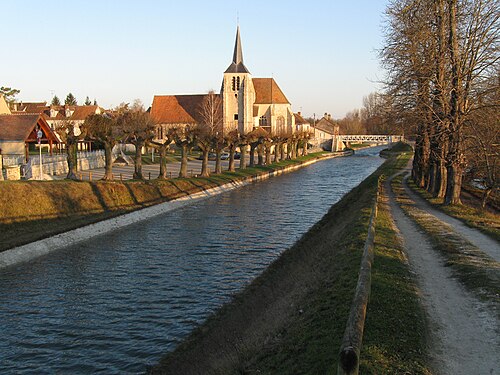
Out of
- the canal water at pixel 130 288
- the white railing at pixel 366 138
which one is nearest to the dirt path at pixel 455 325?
the canal water at pixel 130 288

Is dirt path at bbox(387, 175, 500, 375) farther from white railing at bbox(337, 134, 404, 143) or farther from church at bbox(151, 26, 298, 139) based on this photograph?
white railing at bbox(337, 134, 404, 143)

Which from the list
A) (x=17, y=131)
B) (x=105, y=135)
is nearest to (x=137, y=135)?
(x=105, y=135)

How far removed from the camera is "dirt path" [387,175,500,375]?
7.75 metres

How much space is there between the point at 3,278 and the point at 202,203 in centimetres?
2139

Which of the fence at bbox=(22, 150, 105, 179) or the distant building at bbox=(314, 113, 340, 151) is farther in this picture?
the distant building at bbox=(314, 113, 340, 151)

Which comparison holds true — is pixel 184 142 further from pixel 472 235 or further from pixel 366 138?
pixel 366 138

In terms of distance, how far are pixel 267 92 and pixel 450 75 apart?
92.0 metres

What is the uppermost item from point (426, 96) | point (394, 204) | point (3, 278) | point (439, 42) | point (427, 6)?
point (427, 6)

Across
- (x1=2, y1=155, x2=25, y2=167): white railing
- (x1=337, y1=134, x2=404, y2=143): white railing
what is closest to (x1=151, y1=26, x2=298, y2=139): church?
(x1=337, y1=134, x2=404, y2=143): white railing

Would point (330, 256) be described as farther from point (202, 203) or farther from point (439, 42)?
point (202, 203)

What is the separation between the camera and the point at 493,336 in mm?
8750

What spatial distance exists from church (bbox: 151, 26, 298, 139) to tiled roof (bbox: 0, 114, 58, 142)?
52500 millimetres

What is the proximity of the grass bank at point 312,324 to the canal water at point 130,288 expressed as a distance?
96cm

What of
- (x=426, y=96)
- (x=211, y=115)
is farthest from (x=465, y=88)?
(x=211, y=115)
